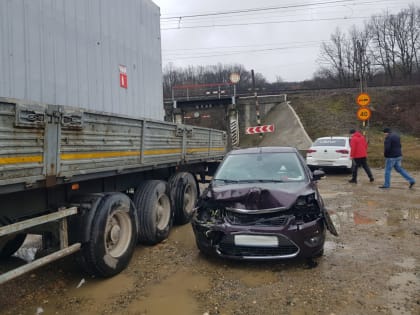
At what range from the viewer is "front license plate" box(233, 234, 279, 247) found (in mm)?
4008

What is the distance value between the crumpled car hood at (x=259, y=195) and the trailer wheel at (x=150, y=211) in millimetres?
912

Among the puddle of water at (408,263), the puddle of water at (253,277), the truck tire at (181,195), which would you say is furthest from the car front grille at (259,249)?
the truck tire at (181,195)

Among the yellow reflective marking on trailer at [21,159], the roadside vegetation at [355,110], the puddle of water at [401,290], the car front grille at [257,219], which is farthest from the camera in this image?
the roadside vegetation at [355,110]

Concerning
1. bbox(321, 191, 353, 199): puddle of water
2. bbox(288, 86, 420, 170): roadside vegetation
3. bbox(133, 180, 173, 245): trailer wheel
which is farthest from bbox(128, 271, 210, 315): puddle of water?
bbox(288, 86, 420, 170): roadside vegetation

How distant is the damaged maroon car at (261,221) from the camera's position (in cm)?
403

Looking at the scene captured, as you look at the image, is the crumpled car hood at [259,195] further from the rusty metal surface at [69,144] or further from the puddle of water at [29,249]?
the puddle of water at [29,249]

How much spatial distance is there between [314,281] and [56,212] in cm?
271

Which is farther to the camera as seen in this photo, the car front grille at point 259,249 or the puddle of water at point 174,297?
the car front grille at point 259,249

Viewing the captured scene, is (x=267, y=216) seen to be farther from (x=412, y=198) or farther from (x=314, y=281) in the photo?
(x=412, y=198)

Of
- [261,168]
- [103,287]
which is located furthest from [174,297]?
[261,168]

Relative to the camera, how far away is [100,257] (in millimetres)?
3709

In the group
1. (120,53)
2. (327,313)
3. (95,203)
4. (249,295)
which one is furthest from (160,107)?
(327,313)

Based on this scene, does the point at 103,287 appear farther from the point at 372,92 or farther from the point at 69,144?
the point at 372,92

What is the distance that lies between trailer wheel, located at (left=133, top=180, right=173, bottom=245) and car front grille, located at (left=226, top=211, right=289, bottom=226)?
1.32m
